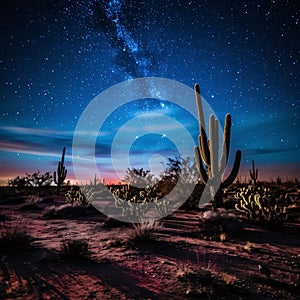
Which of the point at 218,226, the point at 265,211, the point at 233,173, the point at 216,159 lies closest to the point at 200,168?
the point at 216,159

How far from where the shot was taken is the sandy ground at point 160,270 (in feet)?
9.82

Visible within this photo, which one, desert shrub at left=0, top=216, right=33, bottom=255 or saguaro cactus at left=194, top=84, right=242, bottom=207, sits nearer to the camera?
desert shrub at left=0, top=216, right=33, bottom=255

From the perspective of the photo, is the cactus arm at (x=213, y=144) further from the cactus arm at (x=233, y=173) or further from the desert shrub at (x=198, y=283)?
the desert shrub at (x=198, y=283)

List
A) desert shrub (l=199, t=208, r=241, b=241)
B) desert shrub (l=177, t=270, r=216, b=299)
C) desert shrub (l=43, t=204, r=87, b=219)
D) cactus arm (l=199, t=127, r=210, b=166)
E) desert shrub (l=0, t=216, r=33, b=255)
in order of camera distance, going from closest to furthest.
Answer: desert shrub (l=177, t=270, r=216, b=299) → desert shrub (l=0, t=216, r=33, b=255) → desert shrub (l=199, t=208, r=241, b=241) → desert shrub (l=43, t=204, r=87, b=219) → cactus arm (l=199, t=127, r=210, b=166)

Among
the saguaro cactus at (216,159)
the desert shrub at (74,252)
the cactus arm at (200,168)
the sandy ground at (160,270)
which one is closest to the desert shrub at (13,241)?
the sandy ground at (160,270)

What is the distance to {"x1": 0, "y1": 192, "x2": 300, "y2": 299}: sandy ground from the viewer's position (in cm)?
299

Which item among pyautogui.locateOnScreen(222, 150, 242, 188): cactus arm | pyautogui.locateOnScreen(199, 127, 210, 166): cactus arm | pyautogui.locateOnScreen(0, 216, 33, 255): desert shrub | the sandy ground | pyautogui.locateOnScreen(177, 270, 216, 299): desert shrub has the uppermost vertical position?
pyautogui.locateOnScreen(199, 127, 210, 166): cactus arm

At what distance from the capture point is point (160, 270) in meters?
3.80

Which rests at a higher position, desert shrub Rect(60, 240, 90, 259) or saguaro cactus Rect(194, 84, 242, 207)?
saguaro cactus Rect(194, 84, 242, 207)

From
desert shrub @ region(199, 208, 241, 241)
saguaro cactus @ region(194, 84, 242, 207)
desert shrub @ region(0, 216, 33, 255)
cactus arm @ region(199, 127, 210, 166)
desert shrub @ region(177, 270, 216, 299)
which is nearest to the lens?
desert shrub @ region(177, 270, 216, 299)

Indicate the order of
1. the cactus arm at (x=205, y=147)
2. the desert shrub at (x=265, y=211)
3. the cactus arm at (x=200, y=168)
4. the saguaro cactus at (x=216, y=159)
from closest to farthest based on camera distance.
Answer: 1. the desert shrub at (x=265, y=211)
2. the saguaro cactus at (x=216, y=159)
3. the cactus arm at (x=205, y=147)
4. the cactus arm at (x=200, y=168)

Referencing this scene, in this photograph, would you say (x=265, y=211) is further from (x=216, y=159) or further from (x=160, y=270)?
(x=160, y=270)

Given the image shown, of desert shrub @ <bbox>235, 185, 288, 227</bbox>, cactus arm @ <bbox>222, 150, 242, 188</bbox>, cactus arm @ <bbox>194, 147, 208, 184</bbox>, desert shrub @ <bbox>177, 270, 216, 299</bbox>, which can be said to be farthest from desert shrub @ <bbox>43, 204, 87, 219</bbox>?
desert shrub @ <bbox>177, 270, 216, 299</bbox>

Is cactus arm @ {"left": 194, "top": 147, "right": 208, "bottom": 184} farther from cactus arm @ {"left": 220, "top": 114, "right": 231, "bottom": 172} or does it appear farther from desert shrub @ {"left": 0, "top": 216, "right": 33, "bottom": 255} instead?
desert shrub @ {"left": 0, "top": 216, "right": 33, "bottom": 255}
